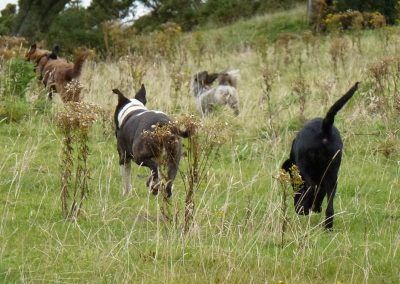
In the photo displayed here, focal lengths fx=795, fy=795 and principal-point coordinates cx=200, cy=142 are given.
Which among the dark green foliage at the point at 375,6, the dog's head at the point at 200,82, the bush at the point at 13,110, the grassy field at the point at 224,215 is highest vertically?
the dark green foliage at the point at 375,6

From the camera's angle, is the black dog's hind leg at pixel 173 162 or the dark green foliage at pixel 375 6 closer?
the black dog's hind leg at pixel 173 162

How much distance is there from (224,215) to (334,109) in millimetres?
1216

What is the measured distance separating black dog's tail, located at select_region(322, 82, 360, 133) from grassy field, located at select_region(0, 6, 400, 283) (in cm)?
62

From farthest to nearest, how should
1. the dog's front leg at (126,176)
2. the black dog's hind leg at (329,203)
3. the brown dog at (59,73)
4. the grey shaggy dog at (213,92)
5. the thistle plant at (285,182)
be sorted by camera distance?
the grey shaggy dog at (213,92)
the brown dog at (59,73)
the dog's front leg at (126,176)
the black dog's hind leg at (329,203)
the thistle plant at (285,182)

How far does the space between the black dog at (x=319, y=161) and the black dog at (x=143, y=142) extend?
3.14 feet

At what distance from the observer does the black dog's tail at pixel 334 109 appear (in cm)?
596

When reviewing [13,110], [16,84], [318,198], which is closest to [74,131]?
[318,198]

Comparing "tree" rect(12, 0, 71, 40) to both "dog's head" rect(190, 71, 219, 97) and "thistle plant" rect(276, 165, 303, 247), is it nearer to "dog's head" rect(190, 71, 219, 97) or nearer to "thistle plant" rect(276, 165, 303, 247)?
"dog's head" rect(190, 71, 219, 97)

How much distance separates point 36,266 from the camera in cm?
496

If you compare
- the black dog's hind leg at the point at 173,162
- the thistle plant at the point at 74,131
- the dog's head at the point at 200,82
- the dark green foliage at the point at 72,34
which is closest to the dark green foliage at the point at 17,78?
the dog's head at the point at 200,82

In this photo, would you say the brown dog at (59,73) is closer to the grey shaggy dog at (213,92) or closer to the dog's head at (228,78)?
the grey shaggy dog at (213,92)

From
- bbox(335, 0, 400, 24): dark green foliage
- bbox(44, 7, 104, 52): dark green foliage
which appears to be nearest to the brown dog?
bbox(44, 7, 104, 52): dark green foliage

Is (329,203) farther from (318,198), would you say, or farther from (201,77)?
(201,77)

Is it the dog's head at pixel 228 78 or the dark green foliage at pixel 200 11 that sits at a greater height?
the dark green foliage at pixel 200 11
